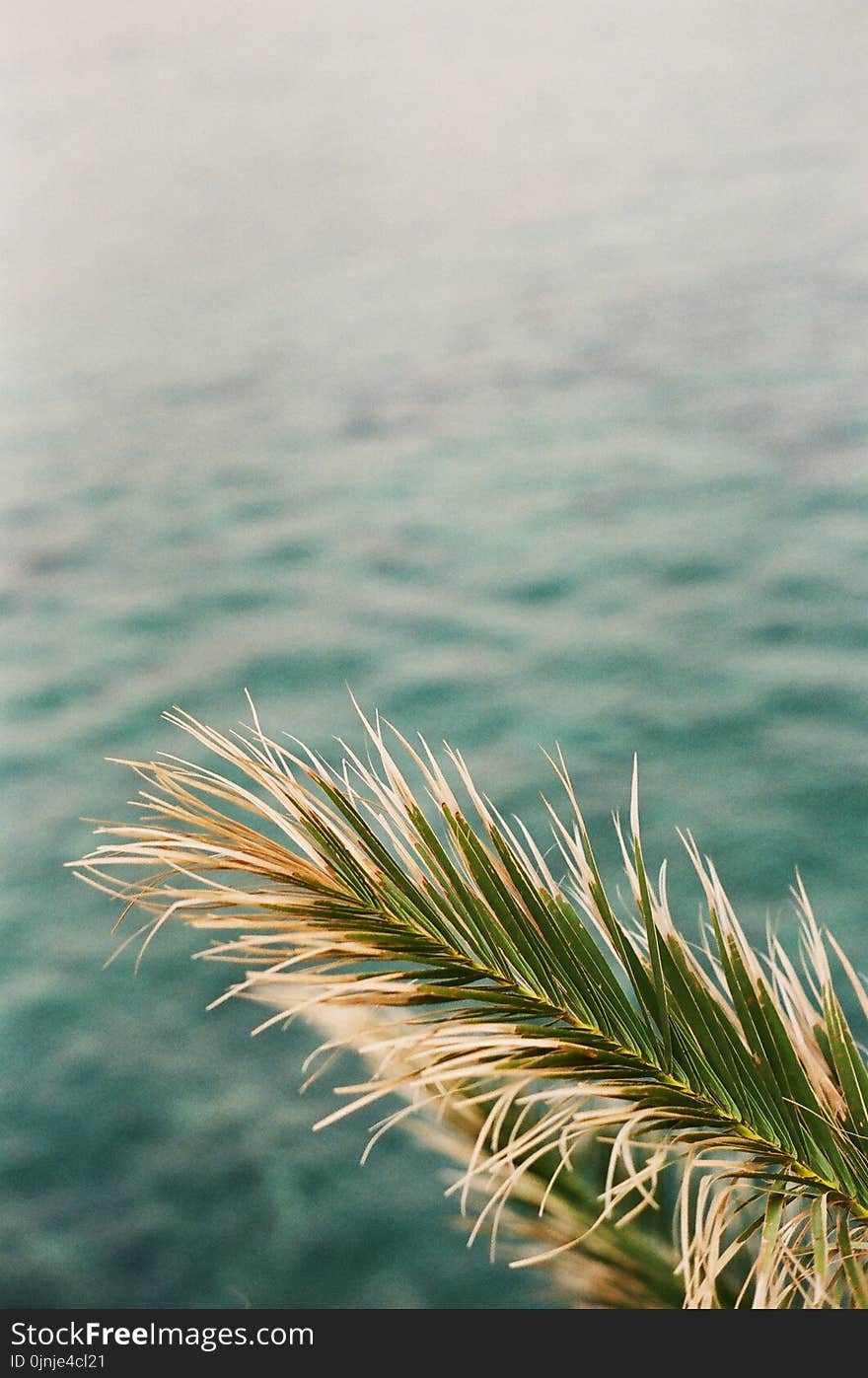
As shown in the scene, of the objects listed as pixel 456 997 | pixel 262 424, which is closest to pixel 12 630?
pixel 262 424

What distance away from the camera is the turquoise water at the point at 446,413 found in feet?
5.50

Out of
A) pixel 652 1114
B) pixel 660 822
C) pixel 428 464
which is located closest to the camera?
Result: pixel 652 1114

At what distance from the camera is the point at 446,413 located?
1.93 meters

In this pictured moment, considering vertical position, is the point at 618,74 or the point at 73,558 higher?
the point at 618,74

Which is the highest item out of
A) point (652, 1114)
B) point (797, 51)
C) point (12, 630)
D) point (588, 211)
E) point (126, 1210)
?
point (797, 51)

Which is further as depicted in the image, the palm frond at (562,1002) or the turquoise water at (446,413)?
the turquoise water at (446,413)

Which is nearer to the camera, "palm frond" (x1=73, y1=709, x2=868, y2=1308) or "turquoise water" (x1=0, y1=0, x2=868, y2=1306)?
"palm frond" (x1=73, y1=709, x2=868, y2=1308)

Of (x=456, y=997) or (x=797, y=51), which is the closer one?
(x=456, y=997)

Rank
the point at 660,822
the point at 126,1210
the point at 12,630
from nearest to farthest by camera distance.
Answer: the point at 126,1210, the point at 660,822, the point at 12,630

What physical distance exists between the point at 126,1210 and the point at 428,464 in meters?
1.02

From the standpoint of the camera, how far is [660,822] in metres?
1.62

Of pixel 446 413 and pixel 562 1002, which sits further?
pixel 446 413

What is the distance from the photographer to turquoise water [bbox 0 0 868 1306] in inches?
66.0

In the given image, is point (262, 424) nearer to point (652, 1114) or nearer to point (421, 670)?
point (421, 670)
